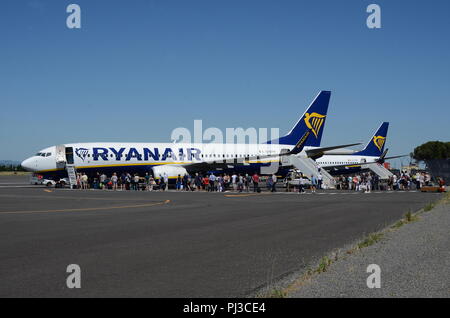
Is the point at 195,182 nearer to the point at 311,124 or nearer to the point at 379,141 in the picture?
the point at 311,124

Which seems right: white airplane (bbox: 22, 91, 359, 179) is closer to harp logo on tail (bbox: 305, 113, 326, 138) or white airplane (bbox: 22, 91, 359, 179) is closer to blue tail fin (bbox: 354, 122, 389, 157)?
harp logo on tail (bbox: 305, 113, 326, 138)

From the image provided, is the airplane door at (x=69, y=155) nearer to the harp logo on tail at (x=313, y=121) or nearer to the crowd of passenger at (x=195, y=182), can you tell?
the crowd of passenger at (x=195, y=182)

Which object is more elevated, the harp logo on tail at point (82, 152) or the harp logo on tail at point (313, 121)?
the harp logo on tail at point (313, 121)

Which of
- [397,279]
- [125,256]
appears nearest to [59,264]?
[125,256]

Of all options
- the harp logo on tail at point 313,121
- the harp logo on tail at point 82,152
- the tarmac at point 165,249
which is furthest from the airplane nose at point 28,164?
the harp logo on tail at point 313,121

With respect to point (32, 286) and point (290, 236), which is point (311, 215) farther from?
point (32, 286)

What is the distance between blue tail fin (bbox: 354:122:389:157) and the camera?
68125 millimetres

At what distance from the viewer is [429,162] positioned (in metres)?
48.3

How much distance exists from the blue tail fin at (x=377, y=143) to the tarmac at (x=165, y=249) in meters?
52.4

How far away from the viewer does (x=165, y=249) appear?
9805 millimetres

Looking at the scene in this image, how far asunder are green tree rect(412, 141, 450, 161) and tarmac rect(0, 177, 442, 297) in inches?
4669

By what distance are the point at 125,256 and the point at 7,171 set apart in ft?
475

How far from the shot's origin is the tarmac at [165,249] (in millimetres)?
6664

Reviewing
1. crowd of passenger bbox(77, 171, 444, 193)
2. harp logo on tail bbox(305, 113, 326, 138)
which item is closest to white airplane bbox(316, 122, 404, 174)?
harp logo on tail bbox(305, 113, 326, 138)
